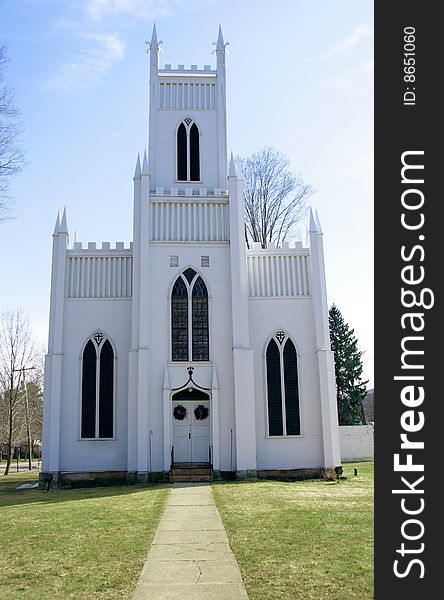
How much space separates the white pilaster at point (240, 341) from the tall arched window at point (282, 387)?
128 centimetres

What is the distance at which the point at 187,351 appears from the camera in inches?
894

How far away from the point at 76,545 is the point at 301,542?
355cm

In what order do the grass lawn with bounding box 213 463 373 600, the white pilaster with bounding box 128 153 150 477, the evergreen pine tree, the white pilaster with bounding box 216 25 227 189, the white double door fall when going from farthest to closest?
the evergreen pine tree < the white pilaster with bounding box 216 25 227 189 < the white double door < the white pilaster with bounding box 128 153 150 477 < the grass lawn with bounding box 213 463 373 600

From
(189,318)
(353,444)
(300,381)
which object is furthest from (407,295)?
(353,444)

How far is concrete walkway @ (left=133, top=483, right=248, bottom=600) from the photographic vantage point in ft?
22.3

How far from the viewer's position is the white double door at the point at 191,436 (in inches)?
874

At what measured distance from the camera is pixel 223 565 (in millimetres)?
7902

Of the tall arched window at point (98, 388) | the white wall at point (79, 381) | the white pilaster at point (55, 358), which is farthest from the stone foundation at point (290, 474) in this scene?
the white pilaster at point (55, 358)

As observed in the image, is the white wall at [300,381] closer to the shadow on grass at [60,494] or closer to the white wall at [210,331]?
the white wall at [210,331]

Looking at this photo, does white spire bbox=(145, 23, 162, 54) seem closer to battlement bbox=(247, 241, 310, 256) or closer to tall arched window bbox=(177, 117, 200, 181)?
tall arched window bbox=(177, 117, 200, 181)

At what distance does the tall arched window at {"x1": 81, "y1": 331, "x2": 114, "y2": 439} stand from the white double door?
103 inches

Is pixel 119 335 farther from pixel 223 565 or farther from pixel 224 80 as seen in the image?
pixel 223 565

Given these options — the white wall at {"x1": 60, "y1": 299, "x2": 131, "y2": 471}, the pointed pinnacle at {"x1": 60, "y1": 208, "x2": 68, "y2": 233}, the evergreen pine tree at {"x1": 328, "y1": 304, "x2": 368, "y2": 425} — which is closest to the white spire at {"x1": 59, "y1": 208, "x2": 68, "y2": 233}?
the pointed pinnacle at {"x1": 60, "y1": 208, "x2": 68, "y2": 233}

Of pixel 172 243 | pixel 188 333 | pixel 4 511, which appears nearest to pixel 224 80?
pixel 172 243
